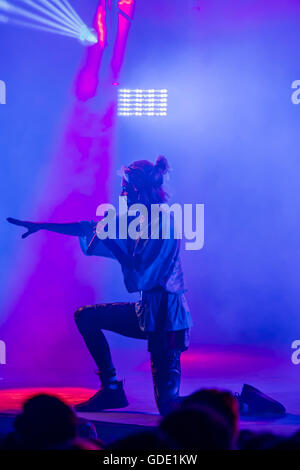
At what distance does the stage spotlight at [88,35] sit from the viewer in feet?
17.5

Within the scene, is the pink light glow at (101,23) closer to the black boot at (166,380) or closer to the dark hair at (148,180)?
the dark hair at (148,180)

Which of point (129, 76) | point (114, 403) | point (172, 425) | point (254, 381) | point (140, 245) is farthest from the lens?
point (129, 76)

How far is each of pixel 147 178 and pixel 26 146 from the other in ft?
6.77

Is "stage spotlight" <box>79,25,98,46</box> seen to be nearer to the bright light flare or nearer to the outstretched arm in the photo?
the bright light flare

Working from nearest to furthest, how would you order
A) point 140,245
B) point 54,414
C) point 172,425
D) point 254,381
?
point 172,425 → point 54,414 → point 140,245 → point 254,381

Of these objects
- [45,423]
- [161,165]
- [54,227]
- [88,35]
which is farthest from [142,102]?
[45,423]

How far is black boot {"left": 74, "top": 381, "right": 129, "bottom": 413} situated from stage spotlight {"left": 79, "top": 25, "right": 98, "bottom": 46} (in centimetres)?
293

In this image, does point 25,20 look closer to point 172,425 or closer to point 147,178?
point 147,178

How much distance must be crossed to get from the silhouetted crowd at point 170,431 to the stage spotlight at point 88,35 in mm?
4022

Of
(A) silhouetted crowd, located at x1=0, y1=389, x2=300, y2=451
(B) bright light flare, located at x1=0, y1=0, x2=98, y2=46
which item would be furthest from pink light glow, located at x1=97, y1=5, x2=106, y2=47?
(A) silhouetted crowd, located at x1=0, y1=389, x2=300, y2=451

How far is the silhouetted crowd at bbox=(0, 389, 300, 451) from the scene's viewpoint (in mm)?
1640

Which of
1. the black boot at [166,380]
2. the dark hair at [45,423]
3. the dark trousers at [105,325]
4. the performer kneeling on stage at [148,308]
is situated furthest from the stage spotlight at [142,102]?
the dark hair at [45,423]

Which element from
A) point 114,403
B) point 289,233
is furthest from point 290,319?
point 114,403

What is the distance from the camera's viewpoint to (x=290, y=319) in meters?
5.46
